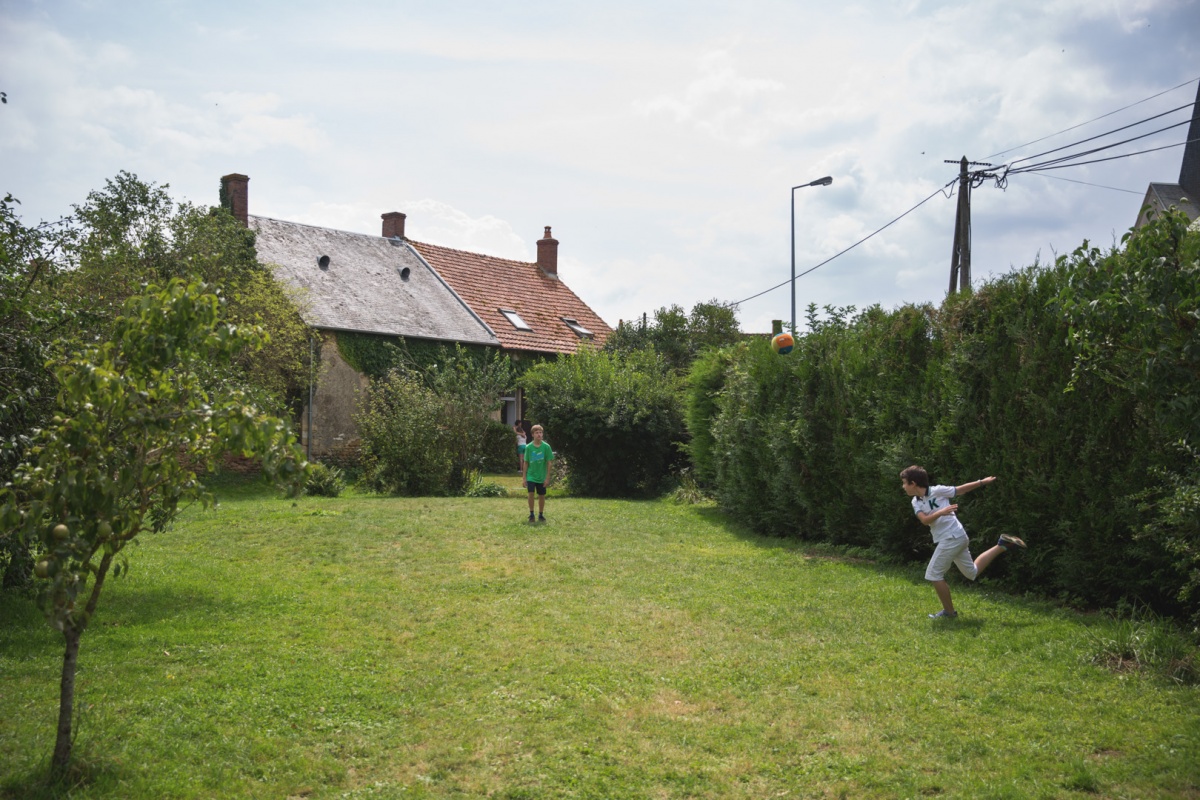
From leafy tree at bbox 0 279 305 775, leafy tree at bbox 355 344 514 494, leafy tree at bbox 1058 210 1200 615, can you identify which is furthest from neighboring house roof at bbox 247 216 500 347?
leafy tree at bbox 1058 210 1200 615

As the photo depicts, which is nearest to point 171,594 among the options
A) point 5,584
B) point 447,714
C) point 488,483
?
point 5,584

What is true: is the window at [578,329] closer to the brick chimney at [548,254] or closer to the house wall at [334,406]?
the brick chimney at [548,254]

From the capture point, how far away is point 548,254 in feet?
123

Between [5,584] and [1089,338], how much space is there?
8958 mm

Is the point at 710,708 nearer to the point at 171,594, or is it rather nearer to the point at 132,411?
the point at 132,411

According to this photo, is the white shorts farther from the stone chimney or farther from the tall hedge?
the stone chimney

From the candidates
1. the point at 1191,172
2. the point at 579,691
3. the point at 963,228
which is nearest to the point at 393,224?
the point at 963,228

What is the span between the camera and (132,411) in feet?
14.5

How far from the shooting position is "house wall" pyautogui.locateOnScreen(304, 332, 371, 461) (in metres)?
25.2

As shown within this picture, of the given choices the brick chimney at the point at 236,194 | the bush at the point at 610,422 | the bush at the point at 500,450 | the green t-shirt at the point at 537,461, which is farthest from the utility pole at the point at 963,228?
the brick chimney at the point at 236,194

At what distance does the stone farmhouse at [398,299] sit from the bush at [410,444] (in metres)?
5.63

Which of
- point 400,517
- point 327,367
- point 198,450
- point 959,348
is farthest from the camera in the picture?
point 327,367

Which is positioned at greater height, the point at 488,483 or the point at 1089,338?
the point at 1089,338

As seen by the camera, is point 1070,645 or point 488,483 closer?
point 1070,645
